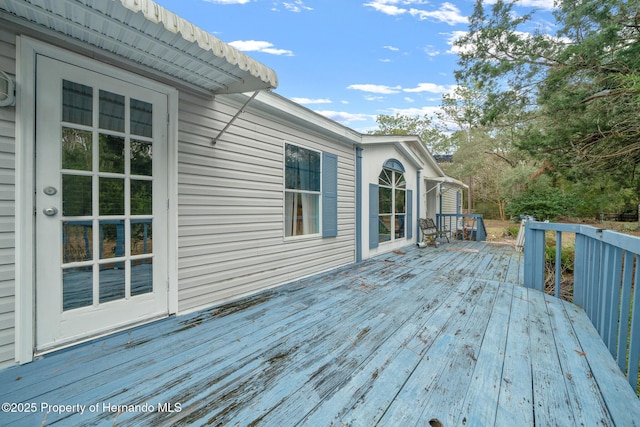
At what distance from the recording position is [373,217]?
6.33 m

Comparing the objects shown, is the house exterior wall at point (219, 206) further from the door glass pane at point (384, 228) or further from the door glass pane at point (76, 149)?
the door glass pane at point (384, 228)

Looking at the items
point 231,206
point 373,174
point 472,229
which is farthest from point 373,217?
point 472,229

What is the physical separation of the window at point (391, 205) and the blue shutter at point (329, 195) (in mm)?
1895

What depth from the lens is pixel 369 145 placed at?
20.4 feet

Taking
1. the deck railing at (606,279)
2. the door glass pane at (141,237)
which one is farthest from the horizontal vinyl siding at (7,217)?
the deck railing at (606,279)

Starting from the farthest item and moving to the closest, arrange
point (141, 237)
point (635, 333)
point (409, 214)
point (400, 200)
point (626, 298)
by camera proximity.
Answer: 1. point (409, 214)
2. point (400, 200)
3. point (141, 237)
4. point (626, 298)
5. point (635, 333)

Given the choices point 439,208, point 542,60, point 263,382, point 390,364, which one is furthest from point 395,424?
point 439,208

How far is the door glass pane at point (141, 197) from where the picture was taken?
2.50 m

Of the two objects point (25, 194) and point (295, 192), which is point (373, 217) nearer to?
point (295, 192)

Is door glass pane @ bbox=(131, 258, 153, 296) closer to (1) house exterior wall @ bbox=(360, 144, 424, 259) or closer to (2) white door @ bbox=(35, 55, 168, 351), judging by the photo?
(2) white door @ bbox=(35, 55, 168, 351)

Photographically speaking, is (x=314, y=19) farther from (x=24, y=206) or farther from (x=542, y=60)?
(x=24, y=206)

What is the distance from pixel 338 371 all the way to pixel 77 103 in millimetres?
2835

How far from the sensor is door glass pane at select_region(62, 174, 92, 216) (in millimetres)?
2125

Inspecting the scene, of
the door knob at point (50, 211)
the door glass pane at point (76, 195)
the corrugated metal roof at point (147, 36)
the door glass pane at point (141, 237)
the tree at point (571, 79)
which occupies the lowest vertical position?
the door glass pane at point (141, 237)
